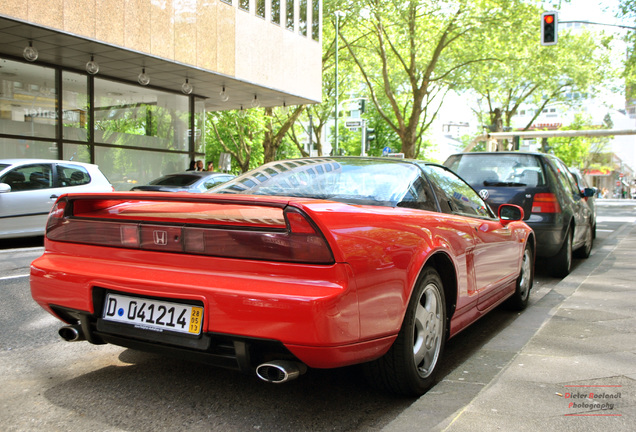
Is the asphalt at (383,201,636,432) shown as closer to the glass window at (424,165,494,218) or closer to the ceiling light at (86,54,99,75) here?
the glass window at (424,165,494,218)

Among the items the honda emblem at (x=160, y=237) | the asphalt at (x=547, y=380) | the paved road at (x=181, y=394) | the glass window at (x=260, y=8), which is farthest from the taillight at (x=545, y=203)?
the glass window at (x=260, y=8)

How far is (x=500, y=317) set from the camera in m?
4.82

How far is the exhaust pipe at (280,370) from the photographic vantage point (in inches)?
92.0

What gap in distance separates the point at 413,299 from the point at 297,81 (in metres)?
18.3

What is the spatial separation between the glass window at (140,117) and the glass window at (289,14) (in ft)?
14.5

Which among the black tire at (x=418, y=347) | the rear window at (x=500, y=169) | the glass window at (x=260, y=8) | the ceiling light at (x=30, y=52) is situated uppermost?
the glass window at (x=260, y=8)

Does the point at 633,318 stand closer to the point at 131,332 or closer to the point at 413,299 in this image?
the point at 413,299

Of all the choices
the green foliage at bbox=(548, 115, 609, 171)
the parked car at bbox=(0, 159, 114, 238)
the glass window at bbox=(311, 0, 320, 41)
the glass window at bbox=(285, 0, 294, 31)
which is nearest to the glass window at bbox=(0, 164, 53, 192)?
the parked car at bbox=(0, 159, 114, 238)

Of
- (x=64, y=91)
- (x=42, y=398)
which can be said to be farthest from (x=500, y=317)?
(x=64, y=91)

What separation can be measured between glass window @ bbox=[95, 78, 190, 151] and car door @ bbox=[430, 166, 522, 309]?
14725 millimetres

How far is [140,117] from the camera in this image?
60.1 ft

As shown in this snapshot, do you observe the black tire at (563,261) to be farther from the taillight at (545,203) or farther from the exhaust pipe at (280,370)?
the exhaust pipe at (280,370)

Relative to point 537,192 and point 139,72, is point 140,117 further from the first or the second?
point 537,192

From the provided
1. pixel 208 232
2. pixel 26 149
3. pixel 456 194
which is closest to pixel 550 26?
pixel 26 149
